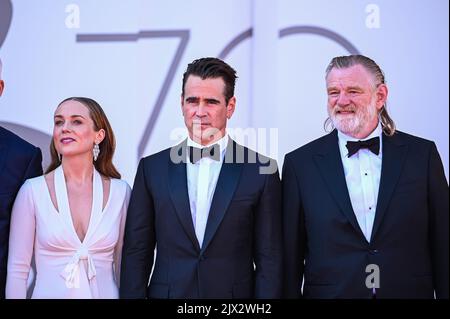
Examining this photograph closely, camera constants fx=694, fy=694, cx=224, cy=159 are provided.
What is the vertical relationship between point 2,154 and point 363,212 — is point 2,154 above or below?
above

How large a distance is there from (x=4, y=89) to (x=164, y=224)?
4.84 feet

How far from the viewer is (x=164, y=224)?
311cm

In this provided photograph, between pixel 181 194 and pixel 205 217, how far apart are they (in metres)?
0.15

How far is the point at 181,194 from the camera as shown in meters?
3.10

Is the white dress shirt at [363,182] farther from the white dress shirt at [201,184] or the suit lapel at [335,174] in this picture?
the white dress shirt at [201,184]

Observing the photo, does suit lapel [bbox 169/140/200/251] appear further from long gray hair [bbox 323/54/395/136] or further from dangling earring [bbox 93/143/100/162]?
long gray hair [bbox 323/54/395/136]

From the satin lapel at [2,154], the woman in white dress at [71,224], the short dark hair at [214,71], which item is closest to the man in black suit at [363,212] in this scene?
the short dark hair at [214,71]

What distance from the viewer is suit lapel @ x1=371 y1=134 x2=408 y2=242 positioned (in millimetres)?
3066

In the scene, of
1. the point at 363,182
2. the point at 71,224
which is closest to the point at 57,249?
the point at 71,224

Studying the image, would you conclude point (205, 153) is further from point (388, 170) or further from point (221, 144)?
point (388, 170)

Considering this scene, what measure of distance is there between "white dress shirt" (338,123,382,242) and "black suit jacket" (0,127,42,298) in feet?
4.92

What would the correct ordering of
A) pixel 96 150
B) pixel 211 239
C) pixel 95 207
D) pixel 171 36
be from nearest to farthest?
pixel 211 239 → pixel 95 207 → pixel 96 150 → pixel 171 36

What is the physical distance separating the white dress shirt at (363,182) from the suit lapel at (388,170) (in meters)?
0.04

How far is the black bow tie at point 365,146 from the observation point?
3.17 m
